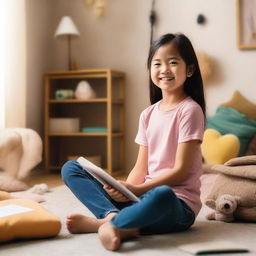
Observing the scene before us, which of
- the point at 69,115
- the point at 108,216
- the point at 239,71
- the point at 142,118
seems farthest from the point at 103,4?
the point at 108,216

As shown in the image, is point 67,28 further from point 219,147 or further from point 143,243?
point 143,243

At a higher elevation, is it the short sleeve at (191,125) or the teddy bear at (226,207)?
the short sleeve at (191,125)

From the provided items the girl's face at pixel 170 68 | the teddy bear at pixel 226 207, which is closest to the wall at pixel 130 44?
the teddy bear at pixel 226 207

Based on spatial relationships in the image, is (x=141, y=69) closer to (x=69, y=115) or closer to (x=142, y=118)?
(x=69, y=115)

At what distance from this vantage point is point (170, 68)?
1.61m

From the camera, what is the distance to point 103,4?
3.98m

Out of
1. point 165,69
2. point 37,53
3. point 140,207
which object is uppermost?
point 37,53

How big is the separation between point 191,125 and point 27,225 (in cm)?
61

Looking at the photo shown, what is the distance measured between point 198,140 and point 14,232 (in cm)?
65

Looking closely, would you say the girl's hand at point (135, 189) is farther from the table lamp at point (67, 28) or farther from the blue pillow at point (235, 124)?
the table lamp at point (67, 28)

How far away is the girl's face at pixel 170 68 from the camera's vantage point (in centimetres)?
161

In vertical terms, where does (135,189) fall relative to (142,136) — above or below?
below

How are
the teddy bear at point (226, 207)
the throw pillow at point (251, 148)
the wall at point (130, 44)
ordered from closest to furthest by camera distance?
the teddy bear at point (226, 207) < the throw pillow at point (251, 148) < the wall at point (130, 44)

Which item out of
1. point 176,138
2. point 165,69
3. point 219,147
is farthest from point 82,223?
point 219,147
